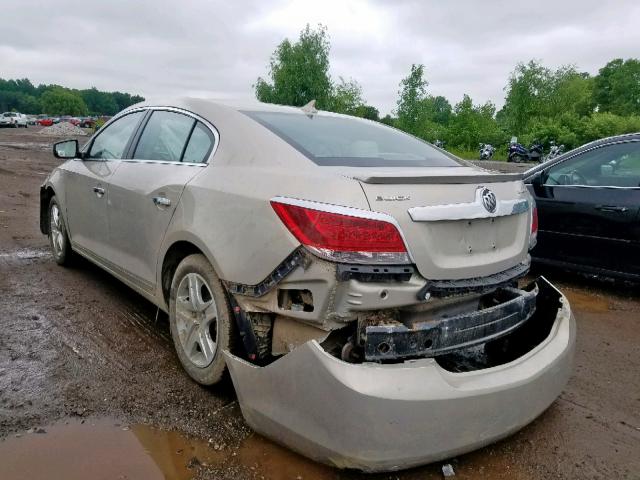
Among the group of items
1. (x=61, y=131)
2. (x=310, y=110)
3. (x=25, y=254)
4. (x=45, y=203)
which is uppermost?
(x=310, y=110)

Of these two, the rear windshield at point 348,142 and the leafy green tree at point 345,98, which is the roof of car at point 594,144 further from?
the leafy green tree at point 345,98

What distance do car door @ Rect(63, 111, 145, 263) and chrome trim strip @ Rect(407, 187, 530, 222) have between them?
98.1 inches

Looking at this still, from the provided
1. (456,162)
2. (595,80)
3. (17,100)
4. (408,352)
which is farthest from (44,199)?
(17,100)

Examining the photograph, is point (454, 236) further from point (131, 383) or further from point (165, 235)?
point (131, 383)

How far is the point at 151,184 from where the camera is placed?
318 cm

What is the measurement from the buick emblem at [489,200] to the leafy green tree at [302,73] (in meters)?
38.8

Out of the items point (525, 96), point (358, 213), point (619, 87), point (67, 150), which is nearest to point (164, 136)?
point (67, 150)

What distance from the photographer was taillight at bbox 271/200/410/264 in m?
2.06

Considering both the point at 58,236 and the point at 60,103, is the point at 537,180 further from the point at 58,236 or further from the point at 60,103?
the point at 60,103

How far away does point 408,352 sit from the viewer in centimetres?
213

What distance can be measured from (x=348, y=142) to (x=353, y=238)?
102 centimetres

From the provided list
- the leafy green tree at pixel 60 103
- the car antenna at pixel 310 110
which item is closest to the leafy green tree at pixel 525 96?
the car antenna at pixel 310 110

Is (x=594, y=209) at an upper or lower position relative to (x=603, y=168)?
lower

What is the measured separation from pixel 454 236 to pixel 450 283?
202 millimetres
